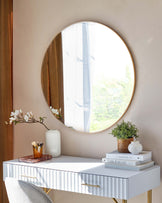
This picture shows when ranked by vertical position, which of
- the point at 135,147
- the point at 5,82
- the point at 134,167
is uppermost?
the point at 5,82

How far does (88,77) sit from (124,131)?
0.60m

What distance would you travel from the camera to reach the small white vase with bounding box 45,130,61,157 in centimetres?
309

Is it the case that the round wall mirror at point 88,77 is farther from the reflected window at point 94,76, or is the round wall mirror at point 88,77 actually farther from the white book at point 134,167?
the white book at point 134,167

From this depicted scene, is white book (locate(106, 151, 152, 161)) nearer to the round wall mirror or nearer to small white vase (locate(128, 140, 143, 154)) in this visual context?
small white vase (locate(128, 140, 143, 154))

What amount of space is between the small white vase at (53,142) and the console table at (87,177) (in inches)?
3.3

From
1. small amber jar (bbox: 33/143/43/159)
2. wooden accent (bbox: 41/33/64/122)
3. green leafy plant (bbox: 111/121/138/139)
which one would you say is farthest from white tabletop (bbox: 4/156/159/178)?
wooden accent (bbox: 41/33/64/122)

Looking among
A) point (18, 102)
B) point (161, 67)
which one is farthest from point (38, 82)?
point (161, 67)

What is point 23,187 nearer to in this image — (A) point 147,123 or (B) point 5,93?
(A) point 147,123

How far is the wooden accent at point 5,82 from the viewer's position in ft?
11.2

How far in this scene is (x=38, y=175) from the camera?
110 inches

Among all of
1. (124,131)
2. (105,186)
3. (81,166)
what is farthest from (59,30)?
(105,186)

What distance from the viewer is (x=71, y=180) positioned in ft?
8.63

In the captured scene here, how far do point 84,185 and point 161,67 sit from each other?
1.00m

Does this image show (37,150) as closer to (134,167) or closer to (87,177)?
(87,177)
